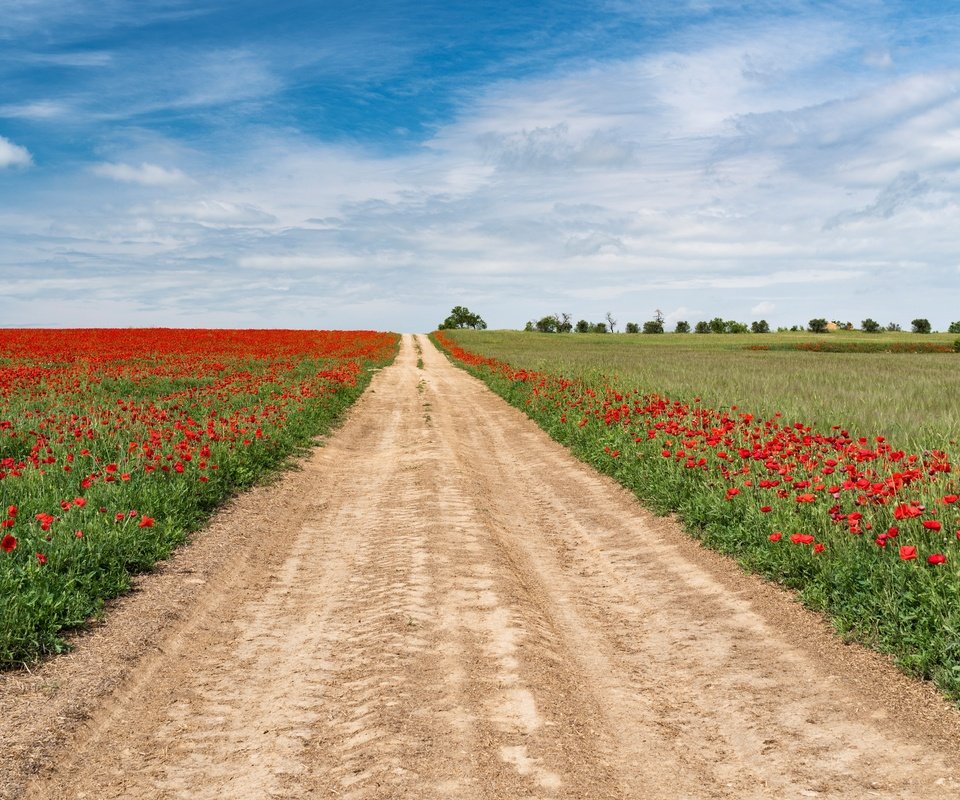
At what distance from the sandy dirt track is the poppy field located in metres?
0.38

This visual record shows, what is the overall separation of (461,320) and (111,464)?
143 meters

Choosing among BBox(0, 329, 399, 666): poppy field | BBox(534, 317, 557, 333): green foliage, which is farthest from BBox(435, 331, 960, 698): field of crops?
BBox(534, 317, 557, 333): green foliage

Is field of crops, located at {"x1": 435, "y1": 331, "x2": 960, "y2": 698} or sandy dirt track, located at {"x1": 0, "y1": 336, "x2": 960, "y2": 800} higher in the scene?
field of crops, located at {"x1": 435, "y1": 331, "x2": 960, "y2": 698}

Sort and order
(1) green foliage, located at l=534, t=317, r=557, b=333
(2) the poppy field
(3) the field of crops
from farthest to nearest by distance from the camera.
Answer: (1) green foliage, located at l=534, t=317, r=557, b=333, (2) the poppy field, (3) the field of crops

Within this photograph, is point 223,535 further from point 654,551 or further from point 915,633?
point 915,633

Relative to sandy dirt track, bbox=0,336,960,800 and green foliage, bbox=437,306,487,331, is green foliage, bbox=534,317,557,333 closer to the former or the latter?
green foliage, bbox=437,306,487,331

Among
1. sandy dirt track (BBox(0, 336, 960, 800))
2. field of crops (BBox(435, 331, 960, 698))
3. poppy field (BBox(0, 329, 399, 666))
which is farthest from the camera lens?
poppy field (BBox(0, 329, 399, 666))

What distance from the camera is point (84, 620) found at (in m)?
5.88

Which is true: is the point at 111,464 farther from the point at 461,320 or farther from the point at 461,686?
the point at 461,320

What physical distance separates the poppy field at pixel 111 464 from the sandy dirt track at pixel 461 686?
38 centimetres

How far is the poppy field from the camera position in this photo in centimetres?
606

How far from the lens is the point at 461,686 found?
476cm

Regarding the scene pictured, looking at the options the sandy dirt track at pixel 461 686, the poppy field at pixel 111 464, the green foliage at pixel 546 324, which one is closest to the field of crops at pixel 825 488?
the sandy dirt track at pixel 461 686

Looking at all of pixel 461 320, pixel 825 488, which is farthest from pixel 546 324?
pixel 825 488
